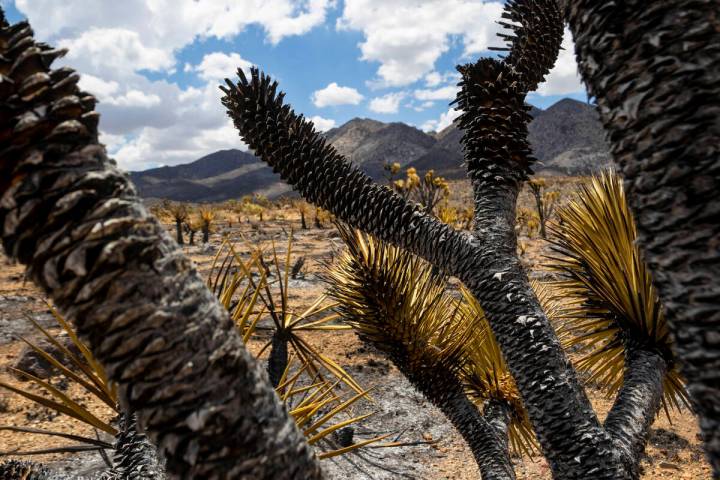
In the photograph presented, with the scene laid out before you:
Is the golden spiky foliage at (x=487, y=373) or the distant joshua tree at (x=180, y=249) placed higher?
the distant joshua tree at (x=180, y=249)

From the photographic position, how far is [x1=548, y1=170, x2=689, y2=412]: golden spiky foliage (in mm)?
2068

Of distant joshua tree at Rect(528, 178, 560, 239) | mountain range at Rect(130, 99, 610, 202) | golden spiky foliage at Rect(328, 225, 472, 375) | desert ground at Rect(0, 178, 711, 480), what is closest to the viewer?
golden spiky foliage at Rect(328, 225, 472, 375)

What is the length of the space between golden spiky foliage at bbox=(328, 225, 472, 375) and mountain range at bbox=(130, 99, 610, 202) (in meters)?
103

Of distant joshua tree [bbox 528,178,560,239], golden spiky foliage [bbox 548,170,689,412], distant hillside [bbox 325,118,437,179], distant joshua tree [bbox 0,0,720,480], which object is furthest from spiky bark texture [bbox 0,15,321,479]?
distant hillside [bbox 325,118,437,179]

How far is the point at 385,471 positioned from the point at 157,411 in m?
5.21

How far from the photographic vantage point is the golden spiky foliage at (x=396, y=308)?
2.54m

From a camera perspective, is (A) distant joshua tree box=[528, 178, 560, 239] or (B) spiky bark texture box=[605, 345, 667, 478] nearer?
(B) spiky bark texture box=[605, 345, 667, 478]

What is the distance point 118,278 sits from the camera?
0.63 m

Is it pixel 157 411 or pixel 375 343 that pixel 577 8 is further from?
pixel 375 343

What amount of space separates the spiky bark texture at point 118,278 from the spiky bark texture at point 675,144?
702 mm

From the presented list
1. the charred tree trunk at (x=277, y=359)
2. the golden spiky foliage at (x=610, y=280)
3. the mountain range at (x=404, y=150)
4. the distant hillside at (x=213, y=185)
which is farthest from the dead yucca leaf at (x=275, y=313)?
the distant hillside at (x=213, y=185)

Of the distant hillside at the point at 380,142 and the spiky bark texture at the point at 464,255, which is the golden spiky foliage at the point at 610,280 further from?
the distant hillside at the point at 380,142

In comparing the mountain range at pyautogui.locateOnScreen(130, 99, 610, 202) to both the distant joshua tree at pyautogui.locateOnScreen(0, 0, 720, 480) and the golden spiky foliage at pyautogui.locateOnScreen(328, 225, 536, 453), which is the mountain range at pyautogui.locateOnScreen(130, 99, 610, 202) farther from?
the distant joshua tree at pyautogui.locateOnScreen(0, 0, 720, 480)

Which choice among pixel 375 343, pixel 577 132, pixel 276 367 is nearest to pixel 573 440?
pixel 375 343
